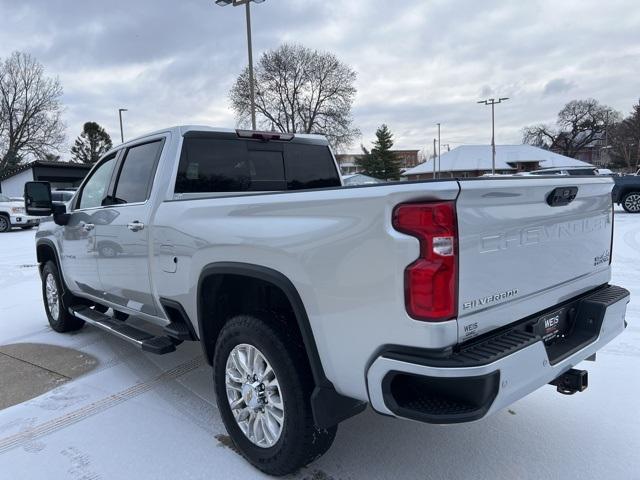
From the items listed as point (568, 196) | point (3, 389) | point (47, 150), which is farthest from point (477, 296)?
point (47, 150)

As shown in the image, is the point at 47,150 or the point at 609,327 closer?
the point at 609,327

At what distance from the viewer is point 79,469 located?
2.87 meters

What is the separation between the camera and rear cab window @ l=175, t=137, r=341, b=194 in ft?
12.2

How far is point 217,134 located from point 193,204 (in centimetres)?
91

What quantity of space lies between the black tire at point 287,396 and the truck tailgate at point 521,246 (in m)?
0.89

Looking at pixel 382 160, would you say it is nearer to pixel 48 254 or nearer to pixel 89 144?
pixel 89 144

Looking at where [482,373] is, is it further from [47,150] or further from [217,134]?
[47,150]

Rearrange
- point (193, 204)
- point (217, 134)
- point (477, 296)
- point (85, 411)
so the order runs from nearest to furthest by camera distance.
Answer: point (477, 296), point (193, 204), point (85, 411), point (217, 134)

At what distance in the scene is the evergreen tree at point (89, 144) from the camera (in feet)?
228

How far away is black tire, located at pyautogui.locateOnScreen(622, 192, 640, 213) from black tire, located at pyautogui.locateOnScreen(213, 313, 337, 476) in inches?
701

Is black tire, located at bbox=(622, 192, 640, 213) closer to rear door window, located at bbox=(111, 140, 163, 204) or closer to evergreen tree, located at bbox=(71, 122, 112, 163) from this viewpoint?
rear door window, located at bbox=(111, 140, 163, 204)

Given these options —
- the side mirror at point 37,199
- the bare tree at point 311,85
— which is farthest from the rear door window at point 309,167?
the bare tree at point 311,85

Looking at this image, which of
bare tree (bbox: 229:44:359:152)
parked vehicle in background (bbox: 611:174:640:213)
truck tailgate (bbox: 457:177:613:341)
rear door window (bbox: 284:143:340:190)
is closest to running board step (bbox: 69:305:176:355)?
rear door window (bbox: 284:143:340:190)

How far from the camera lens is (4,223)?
1848 cm
